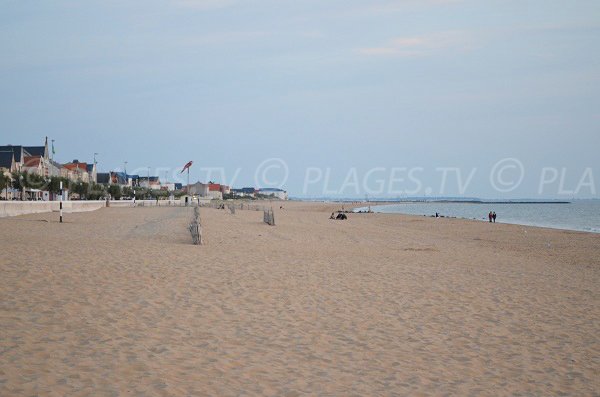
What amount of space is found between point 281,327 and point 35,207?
37.3 metres

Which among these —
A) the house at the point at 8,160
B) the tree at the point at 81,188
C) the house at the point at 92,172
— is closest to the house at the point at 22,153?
the house at the point at 8,160

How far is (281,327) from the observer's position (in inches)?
335

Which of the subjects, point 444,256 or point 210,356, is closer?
point 210,356

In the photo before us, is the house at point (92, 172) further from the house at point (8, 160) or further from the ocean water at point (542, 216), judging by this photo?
the ocean water at point (542, 216)

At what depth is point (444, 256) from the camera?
19500mm

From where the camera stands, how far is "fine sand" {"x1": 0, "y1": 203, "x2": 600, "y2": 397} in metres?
6.18

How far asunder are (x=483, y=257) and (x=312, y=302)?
11.5 m

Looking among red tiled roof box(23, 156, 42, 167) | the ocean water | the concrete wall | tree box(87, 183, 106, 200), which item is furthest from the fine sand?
tree box(87, 183, 106, 200)

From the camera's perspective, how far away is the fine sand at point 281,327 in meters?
6.18

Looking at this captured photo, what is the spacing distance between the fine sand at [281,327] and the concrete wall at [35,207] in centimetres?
2064

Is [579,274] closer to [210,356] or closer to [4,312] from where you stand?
[210,356]

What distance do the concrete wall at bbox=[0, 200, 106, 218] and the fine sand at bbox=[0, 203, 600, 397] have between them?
2064 centimetres

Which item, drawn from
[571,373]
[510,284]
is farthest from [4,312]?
[510,284]

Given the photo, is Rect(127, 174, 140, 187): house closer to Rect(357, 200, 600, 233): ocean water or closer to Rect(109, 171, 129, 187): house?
Rect(109, 171, 129, 187): house
